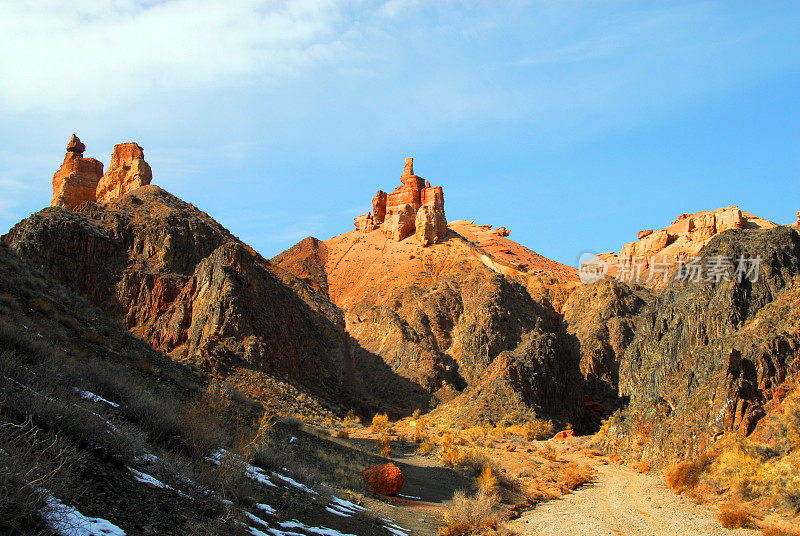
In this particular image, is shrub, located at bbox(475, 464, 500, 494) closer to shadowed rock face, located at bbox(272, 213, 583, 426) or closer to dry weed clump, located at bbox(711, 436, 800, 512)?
dry weed clump, located at bbox(711, 436, 800, 512)

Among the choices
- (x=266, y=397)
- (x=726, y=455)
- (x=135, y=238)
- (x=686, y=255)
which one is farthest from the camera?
(x=686, y=255)

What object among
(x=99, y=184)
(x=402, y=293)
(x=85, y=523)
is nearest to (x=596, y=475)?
(x=85, y=523)

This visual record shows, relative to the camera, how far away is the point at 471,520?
15.4 meters

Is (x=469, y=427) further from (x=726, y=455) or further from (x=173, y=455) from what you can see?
(x=173, y=455)

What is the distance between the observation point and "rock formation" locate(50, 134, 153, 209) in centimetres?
7794

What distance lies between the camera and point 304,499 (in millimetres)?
12320

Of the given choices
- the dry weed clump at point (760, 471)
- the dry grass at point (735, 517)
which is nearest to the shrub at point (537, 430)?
the dry weed clump at point (760, 471)

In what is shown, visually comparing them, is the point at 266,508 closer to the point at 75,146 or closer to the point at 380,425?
the point at 380,425

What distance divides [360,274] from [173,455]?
289ft

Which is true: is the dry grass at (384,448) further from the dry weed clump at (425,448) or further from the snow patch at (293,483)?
the snow patch at (293,483)

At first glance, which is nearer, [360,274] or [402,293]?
[402,293]

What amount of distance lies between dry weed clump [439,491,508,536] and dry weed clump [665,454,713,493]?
764 cm

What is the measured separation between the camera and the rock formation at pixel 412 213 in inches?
3789

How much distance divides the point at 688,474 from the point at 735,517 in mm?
5199
